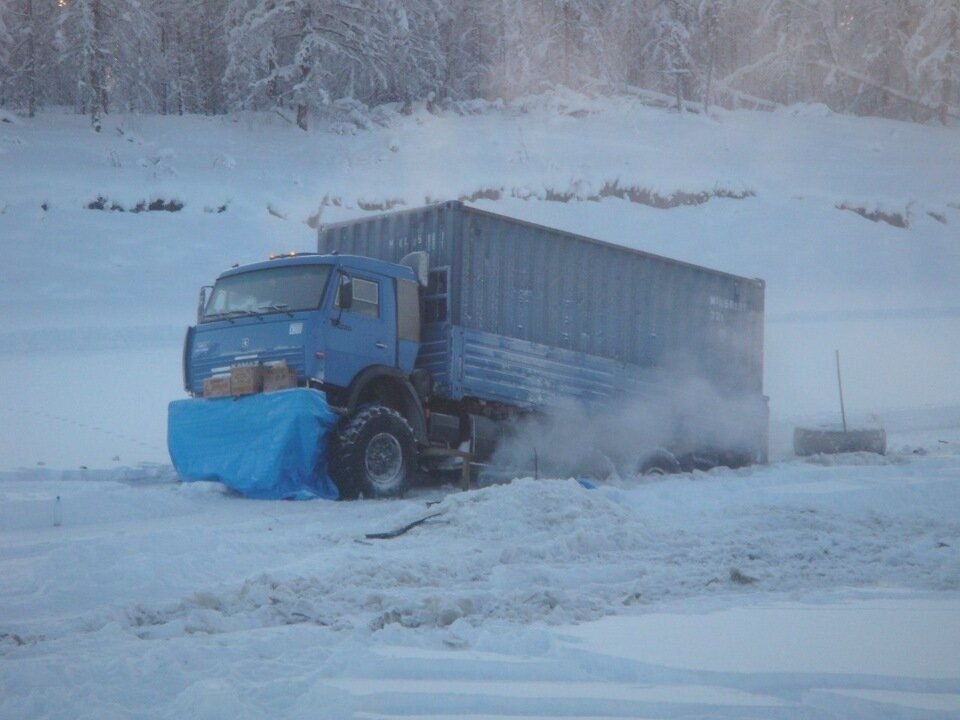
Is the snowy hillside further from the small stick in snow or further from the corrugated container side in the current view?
the small stick in snow

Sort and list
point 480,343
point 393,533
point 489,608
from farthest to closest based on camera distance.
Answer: point 480,343
point 393,533
point 489,608

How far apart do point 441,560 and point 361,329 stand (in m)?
5.41

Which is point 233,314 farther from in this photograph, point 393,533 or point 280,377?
point 393,533

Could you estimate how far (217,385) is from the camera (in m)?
12.6

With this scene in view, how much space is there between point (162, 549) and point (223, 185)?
93.8 ft

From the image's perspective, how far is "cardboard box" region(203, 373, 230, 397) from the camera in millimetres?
12531

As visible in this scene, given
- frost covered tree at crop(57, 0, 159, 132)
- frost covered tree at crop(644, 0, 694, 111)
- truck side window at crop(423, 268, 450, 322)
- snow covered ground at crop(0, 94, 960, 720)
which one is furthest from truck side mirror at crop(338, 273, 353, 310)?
frost covered tree at crop(644, 0, 694, 111)

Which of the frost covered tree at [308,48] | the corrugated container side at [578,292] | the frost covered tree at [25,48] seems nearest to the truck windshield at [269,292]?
the corrugated container side at [578,292]

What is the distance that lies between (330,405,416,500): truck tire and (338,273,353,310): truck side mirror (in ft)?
3.93

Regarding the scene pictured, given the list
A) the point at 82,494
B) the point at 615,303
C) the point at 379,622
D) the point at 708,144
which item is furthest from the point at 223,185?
the point at 379,622

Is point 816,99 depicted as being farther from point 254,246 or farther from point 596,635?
point 596,635

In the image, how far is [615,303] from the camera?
16.0 metres

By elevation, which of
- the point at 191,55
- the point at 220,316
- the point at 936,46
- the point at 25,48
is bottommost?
the point at 220,316

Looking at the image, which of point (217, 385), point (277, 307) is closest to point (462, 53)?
point (277, 307)
